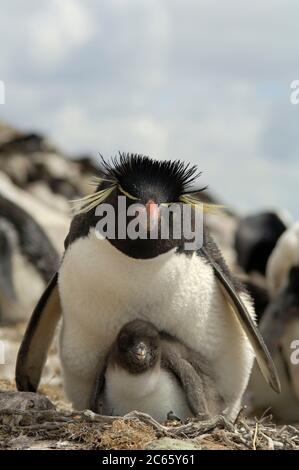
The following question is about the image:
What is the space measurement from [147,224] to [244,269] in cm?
988

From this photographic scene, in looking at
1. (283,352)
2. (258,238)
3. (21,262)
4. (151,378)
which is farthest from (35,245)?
(151,378)

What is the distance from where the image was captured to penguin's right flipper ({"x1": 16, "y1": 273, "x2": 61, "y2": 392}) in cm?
520

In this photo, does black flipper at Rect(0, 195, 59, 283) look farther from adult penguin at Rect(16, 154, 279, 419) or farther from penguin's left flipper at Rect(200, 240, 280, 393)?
penguin's left flipper at Rect(200, 240, 280, 393)

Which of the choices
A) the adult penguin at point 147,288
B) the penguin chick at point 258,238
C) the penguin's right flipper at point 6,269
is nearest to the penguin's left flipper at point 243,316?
the adult penguin at point 147,288

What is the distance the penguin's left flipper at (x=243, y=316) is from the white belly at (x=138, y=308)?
0.05 meters

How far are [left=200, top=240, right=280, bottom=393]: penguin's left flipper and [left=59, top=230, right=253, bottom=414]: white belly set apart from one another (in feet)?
0.16

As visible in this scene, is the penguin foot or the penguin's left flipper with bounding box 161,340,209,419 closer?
the penguin foot

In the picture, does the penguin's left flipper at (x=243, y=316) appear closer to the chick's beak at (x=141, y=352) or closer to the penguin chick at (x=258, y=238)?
the chick's beak at (x=141, y=352)

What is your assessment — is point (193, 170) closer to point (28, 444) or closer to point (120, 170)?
point (120, 170)

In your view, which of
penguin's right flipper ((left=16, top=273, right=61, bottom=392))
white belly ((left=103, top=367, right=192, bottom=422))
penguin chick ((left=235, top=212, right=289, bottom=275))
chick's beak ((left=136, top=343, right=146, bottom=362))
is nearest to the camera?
chick's beak ((left=136, top=343, right=146, bottom=362))

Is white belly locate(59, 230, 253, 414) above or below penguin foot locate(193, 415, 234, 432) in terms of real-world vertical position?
above

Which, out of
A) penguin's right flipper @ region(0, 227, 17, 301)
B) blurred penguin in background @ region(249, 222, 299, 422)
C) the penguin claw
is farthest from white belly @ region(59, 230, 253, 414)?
penguin's right flipper @ region(0, 227, 17, 301)

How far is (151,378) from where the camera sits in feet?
14.8
